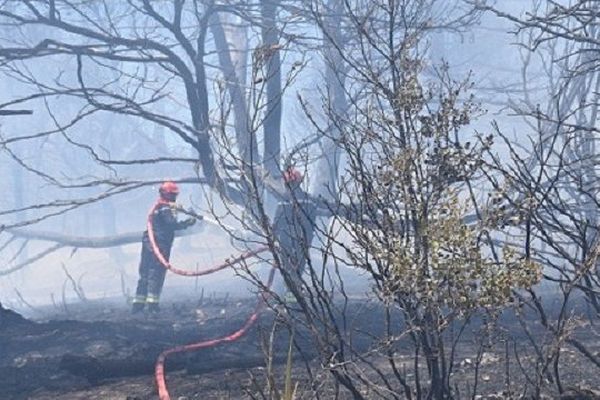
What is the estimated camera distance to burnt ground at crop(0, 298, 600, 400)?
5051mm

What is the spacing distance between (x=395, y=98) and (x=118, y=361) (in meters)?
3.66

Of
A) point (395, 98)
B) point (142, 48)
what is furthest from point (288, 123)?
point (395, 98)

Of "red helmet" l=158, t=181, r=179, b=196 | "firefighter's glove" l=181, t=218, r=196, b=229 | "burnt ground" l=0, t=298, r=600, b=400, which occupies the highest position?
"red helmet" l=158, t=181, r=179, b=196

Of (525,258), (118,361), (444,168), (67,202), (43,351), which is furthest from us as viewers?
(67,202)

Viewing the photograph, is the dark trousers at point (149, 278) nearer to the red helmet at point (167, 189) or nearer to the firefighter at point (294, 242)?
the red helmet at point (167, 189)

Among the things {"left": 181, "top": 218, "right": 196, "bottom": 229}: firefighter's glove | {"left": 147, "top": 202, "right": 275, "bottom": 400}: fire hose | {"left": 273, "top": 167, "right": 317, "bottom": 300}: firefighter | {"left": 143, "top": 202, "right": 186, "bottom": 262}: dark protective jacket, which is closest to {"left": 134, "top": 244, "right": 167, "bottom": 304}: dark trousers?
{"left": 143, "top": 202, "right": 186, "bottom": 262}: dark protective jacket

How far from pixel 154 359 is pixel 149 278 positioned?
197 inches

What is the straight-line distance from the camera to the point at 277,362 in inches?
240

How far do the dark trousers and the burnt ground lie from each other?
1.66 m

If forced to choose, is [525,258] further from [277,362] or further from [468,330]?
[468,330]

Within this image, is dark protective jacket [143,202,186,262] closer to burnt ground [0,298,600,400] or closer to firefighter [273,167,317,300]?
burnt ground [0,298,600,400]

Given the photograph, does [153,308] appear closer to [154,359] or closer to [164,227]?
[164,227]

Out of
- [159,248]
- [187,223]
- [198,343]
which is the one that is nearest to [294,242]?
[198,343]

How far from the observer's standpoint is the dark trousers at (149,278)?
11078 millimetres
